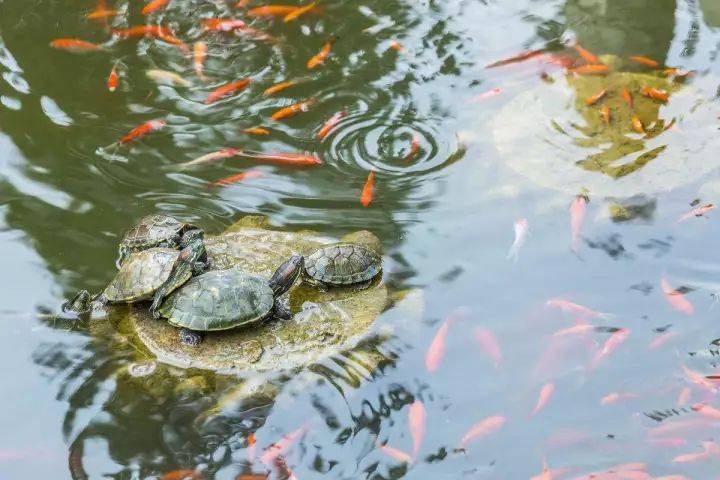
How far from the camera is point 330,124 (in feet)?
27.6

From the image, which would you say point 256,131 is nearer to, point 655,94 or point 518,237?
point 518,237

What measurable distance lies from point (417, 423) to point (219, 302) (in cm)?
161

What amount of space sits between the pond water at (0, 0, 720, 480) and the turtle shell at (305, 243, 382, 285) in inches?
12.6

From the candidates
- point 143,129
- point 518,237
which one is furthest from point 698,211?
point 143,129

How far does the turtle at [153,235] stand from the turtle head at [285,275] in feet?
3.13

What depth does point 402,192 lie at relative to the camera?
7.51m

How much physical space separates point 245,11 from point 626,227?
578 cm

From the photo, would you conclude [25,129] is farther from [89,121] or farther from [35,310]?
[35,310]

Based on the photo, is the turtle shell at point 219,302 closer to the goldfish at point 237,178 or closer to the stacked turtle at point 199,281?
the stacked turtle at point 199,281

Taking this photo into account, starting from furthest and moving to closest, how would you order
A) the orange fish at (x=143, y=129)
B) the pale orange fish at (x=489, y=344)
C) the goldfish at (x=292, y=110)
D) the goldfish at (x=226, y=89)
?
the goldfish at (x=226, y=89) < the goldfish at (x=292, y=110) < the orange fish at (x=143, y=129) < the pale orange fish at (x=489, y=344)

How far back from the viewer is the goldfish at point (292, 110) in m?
Result: 8.54

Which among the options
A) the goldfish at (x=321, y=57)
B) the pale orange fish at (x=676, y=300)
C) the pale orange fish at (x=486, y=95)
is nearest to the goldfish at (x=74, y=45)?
the goldfish at (x=321, y=57)

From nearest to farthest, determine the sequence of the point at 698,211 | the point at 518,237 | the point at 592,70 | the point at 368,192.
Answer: the point at 518,237 → the point at 698,211 → the point at 368,192 → the point at 592,70

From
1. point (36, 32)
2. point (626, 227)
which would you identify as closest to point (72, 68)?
point (36, 32)
